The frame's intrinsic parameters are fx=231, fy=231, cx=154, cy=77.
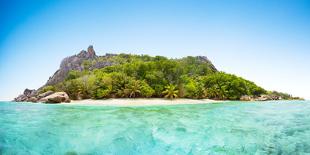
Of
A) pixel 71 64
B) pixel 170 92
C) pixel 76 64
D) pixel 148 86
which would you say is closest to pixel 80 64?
pixel 76 64

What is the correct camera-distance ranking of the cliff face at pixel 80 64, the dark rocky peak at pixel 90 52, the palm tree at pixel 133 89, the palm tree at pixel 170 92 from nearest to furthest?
the palm tree at pixel 133 89 < the palm tree at pixel 170 92 < the cliff face at pixel 80 64 < the dark rocky peak at pixel 90 52

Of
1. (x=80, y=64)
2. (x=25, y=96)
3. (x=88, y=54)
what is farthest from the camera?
(x=88, y=54)

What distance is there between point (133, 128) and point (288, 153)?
634 centimetres

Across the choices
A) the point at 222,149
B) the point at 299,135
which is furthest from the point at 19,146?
the point at 299,135

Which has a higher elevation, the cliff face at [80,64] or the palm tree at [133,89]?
the cliff face at [80,64]

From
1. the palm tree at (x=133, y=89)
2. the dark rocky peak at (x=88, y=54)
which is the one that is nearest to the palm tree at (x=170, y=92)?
the palm tree at (x=133, y=89)

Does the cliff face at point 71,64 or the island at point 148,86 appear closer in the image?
the island at point 148,86

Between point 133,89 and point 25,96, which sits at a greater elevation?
point 133,89

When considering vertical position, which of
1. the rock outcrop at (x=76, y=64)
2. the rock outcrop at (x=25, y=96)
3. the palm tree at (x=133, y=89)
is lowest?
the rock outcrop at (x=25, y=96)

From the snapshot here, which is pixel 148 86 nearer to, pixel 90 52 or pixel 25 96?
pixel 25 96

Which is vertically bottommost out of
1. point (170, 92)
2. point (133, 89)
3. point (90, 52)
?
point (170, 92)

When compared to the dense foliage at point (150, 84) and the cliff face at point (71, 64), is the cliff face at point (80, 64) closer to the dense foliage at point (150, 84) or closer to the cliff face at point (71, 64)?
the cliff face at point (71, 64)

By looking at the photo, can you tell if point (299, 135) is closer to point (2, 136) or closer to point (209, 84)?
point (2, 136)

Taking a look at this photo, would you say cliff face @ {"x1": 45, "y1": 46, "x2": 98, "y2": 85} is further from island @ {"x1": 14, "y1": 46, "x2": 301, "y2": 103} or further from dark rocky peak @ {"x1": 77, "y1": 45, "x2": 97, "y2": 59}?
island @ {"x1": 14, "y1": 46, "x2": 301, "y2": 103}
